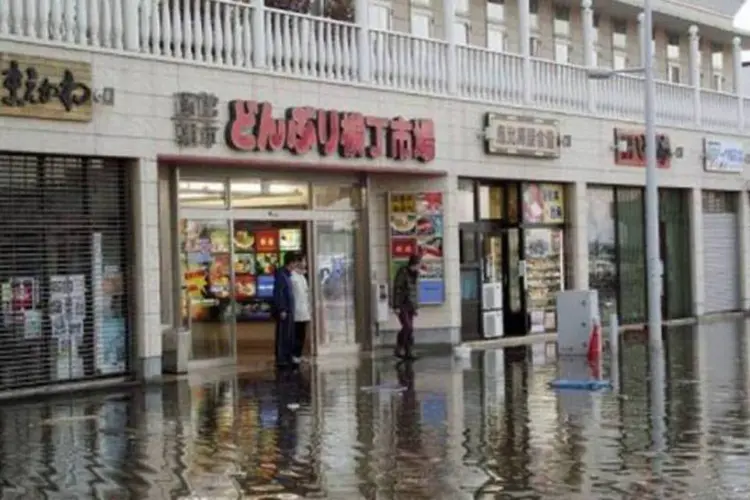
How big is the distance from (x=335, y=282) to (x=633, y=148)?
9.55 m

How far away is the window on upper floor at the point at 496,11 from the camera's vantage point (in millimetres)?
27703

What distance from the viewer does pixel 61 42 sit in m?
16.5

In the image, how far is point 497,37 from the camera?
2792cm

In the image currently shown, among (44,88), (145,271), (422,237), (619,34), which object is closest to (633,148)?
(619,34)

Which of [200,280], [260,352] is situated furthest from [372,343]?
[200,280]

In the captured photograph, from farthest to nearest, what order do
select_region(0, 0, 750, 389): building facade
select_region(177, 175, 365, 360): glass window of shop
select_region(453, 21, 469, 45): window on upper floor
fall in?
select_region(453, 21, 469, 45): window on upper floor < select_region(177, 175, 365, 360): glass window of shop < select_region(0, 0, 750, 389): building facade

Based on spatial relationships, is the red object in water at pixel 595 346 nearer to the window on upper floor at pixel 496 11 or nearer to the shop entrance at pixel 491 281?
the shop entrance at pixel 491 281

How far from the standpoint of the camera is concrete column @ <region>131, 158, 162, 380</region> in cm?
1769

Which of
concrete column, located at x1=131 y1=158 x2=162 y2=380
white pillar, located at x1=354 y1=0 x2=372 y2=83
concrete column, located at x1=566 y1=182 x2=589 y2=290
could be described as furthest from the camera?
concrete column, located at x1=566 y1=182 x2=589 y2=290

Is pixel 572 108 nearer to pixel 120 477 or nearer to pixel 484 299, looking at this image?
Result: pixel 484 299

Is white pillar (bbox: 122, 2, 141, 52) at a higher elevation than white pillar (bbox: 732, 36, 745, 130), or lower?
lower

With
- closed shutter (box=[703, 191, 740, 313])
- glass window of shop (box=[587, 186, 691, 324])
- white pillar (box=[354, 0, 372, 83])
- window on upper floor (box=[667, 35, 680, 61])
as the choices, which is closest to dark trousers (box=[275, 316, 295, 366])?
white pillar (box=[354, 0, 372, 83])

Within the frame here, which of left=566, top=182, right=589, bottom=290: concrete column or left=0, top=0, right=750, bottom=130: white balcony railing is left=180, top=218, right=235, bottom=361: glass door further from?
left=566, top=182, right=589, bottom=290: concrete column

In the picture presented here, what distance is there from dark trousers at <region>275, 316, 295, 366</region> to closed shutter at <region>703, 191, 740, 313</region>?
15.4 metres
